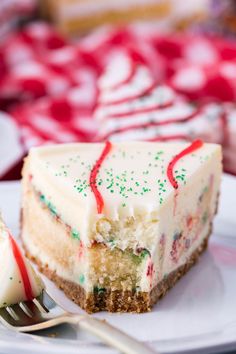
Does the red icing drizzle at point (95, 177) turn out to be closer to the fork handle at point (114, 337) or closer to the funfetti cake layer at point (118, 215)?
the funfetti cake layer at point (118, 215)

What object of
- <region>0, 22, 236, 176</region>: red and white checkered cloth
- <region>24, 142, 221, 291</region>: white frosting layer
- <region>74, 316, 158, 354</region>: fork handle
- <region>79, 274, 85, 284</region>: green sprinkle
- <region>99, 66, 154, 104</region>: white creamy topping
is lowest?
<region>0, 22, 236, 176</region>: red and white checkered cloth

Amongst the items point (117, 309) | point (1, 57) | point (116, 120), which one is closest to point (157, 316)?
point (117, 309)

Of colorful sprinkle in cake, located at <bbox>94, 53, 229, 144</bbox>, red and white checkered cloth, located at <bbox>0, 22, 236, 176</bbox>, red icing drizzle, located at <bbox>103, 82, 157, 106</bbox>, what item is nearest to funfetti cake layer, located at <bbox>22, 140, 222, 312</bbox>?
colorful sprinkle in cake, located at <bbox>94, 53, 229, 144</bbox>

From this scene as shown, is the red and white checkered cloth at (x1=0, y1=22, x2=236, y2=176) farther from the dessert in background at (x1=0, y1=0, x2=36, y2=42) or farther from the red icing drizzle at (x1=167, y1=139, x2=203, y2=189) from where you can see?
the red icing drizzle at (x1=167, y1=139, x2=203, y2=189)

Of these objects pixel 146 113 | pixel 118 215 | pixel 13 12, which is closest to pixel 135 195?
pixel 118 215

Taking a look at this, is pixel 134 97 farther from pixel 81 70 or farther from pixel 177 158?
pixel 177 158

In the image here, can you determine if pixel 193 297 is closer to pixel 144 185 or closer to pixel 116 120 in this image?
pixel 144 185

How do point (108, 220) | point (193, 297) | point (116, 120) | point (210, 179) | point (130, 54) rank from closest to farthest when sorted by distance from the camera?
point (108, 220) → point (193, 297) → point (210, 179) → point (116, 120) → point (130, 54)
